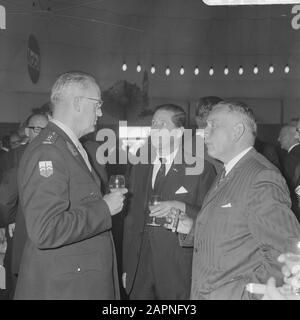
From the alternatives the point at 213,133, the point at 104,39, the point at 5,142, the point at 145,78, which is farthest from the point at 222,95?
the point at 213,133

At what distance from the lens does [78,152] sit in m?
2.23


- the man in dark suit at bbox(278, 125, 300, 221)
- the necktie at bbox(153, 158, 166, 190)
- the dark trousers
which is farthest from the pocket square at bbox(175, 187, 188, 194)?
the man in dark suit at bbox(278, 125, 300, 221)

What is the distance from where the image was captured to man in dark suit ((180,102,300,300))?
188 centimetres

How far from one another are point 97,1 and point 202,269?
10093mm

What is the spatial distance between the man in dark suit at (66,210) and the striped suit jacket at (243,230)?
43cm

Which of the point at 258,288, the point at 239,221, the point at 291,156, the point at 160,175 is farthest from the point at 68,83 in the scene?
the point at 291,156

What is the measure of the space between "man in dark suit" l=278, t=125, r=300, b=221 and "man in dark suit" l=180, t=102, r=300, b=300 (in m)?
1.69

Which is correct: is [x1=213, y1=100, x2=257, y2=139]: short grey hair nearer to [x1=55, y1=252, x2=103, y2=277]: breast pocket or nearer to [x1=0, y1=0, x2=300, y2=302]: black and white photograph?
[x1=0, y1=0, x2=300, y2=302]: black and white photograph

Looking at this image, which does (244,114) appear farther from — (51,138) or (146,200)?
(146,200)

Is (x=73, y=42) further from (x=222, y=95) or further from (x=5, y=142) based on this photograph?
(x=5, y=142)

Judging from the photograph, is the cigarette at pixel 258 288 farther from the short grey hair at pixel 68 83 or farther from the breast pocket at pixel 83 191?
the short grey hair at pixel 68 83

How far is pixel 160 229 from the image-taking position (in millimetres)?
3000

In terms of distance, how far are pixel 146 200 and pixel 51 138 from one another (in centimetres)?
114

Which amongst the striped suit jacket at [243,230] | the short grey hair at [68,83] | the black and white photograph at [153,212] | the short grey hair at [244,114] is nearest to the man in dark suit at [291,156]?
the black and white photograph at [153,212]
